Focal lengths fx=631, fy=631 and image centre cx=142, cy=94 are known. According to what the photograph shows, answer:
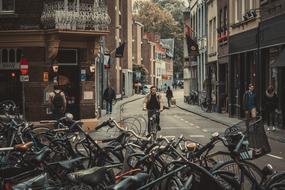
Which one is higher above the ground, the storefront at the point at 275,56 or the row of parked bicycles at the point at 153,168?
the storefront at the point at 275,56

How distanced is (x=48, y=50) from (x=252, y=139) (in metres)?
18.1

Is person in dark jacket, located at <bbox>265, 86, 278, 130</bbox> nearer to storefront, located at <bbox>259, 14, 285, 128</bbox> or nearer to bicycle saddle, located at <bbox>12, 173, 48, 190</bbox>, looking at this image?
storefront, located at <bbox>259, 14, 285, 128</bbox>

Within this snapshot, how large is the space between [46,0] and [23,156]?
61.0 ft

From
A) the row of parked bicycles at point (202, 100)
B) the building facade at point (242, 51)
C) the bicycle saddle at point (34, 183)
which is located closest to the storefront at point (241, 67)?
the building facade at point (242, 51)

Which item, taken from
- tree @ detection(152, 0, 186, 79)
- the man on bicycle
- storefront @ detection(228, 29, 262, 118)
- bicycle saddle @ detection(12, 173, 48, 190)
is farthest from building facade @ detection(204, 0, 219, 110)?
tree @ detection(152, 0, 186, 79)

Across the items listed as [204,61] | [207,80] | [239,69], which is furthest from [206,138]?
[204,61]

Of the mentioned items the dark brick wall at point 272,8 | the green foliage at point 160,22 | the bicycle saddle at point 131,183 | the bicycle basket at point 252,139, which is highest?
the green foliage at point 160,22

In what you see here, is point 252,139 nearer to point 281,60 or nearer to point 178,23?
point 281,60

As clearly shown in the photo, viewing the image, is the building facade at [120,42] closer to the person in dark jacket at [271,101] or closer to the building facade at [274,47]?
the building facade at [274,47]

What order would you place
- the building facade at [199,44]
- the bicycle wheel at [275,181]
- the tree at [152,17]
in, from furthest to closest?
the tree at [152,17] → the building facade at [199,44] → the bicycle wheel at [275,181]

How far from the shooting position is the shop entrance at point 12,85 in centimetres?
2636

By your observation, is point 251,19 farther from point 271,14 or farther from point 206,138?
point 206,138

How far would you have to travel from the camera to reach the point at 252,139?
8.28 metres

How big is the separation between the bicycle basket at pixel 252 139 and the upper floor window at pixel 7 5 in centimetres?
1935
